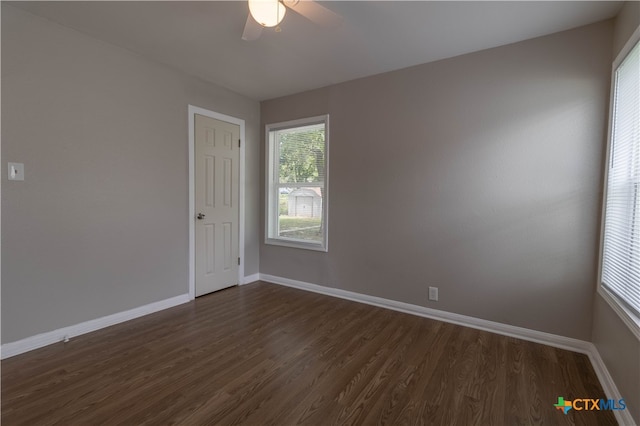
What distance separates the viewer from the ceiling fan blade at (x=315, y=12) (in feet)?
5.64

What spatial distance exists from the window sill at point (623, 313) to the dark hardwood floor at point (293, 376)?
54 centimetres

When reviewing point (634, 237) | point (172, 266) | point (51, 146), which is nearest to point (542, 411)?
point (634, 237)

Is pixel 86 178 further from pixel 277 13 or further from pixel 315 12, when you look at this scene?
pixel 315 12

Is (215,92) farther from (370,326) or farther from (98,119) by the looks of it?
(370,326)

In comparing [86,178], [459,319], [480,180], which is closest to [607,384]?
[459,319]

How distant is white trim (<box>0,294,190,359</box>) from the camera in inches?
86.7

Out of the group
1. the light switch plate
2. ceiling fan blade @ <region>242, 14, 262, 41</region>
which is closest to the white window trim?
ceiling fan blade @ <region>242, 14, 262, 41</region>

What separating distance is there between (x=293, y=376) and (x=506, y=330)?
196cm

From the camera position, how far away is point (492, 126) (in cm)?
266

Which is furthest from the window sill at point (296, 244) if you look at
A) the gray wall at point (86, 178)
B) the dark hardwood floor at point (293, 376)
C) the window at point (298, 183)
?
the gray wall at point (86, 178)

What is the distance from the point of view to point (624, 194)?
6.17 ft

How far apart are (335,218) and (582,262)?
7.61 ft

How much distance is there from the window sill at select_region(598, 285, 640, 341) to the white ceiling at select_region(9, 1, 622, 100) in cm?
201

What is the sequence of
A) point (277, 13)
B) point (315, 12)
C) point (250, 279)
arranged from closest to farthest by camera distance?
1. point (277, 13)
2. point (315, 12)
3. point (250, 279)
